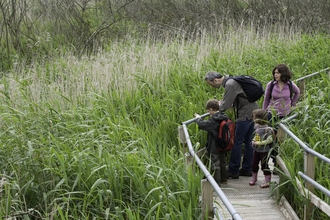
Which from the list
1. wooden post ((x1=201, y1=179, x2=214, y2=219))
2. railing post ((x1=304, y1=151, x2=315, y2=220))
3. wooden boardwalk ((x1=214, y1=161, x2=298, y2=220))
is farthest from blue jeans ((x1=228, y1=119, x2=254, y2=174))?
wooden post ((x1=201, y1=179, x2=214, y2=219))

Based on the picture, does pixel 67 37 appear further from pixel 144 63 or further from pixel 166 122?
pixel 166 122

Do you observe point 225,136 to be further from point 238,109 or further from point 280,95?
point 280,95

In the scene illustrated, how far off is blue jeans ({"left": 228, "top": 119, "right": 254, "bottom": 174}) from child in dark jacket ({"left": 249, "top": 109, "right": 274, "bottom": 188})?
335mm

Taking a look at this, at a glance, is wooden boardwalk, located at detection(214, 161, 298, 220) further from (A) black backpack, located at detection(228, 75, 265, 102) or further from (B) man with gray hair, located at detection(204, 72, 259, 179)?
(A) black backpack, located at detection(228, 75, 265, 102)

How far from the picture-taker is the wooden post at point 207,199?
4.02 metres

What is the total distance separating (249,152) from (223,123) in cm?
80

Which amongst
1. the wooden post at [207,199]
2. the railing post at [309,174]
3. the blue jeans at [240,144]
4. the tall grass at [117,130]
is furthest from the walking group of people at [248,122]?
the wooden post at [207,199]

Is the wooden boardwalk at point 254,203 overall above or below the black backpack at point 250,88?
below

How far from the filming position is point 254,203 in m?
5.71

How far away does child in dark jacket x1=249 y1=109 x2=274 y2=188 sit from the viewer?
6.20 metres

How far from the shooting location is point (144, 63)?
31.4 feet

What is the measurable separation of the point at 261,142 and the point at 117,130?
1.83m

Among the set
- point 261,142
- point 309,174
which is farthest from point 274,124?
point 309,174

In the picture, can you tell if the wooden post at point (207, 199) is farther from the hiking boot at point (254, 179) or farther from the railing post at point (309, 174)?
Result: the hiking boot at point (254, 179)
